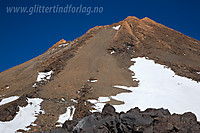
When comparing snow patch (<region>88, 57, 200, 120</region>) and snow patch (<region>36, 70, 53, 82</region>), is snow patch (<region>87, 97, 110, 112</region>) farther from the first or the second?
snow patch (<region>36, 70, 53, 82</region>)

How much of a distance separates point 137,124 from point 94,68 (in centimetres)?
1559

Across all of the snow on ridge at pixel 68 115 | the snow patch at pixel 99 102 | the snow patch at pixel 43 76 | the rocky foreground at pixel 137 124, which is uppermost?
the snow patch at pixel 43 76

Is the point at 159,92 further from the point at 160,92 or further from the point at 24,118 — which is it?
the point at 24,118

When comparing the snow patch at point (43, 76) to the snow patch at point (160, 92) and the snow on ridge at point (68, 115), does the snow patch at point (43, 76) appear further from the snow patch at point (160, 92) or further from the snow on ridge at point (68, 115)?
the snow patch at point (160, 92)

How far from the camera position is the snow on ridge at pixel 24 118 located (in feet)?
40.0

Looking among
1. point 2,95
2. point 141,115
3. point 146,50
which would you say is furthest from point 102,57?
point 141,115

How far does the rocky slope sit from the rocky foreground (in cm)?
450

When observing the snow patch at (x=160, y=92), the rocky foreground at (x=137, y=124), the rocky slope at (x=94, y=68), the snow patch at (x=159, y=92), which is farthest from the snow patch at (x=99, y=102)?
the rocky foreground at (x=137, y=124)

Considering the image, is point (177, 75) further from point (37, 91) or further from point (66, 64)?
point (37, 91)

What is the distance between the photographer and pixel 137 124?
27.6ft

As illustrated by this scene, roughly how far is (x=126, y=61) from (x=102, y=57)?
12.8 feet

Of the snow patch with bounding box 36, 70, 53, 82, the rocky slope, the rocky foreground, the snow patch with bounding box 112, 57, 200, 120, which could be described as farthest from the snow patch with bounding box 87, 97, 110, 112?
the snow patch with bounding box 36, 70, 53, 82

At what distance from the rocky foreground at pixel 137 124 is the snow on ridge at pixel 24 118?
4.89 meters

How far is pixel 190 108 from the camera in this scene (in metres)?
15.5
